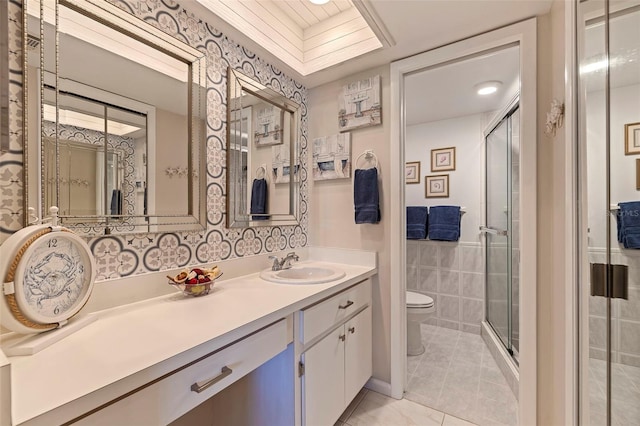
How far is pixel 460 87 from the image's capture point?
88.0 inches

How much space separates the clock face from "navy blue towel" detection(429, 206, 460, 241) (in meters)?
2.77

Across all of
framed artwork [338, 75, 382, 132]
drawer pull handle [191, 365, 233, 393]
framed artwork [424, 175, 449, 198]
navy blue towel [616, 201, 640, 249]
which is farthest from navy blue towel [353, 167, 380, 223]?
framed artwork [424, 175, 449, 198]

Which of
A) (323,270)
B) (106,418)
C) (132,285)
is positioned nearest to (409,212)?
(323,270)

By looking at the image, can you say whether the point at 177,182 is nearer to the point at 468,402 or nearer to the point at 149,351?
the point at 149,351

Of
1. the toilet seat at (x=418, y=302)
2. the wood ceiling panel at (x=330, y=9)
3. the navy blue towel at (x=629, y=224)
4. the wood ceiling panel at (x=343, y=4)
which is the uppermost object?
the wood ceiling panel at (x=330, y=9)

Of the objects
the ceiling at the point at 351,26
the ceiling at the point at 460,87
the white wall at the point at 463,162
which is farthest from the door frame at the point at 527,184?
the white wall at the point at 463,162

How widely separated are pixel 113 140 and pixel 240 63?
0.84 metres

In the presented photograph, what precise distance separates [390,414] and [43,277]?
1.78 m

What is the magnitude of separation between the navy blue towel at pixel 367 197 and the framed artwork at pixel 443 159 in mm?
1503

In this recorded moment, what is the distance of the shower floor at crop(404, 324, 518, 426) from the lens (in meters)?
1.63

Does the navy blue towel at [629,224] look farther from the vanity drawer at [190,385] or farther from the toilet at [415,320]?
the toilet at [415,320]

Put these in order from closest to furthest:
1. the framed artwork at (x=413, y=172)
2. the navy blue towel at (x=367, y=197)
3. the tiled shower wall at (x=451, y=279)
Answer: the navy blue towel at (x=367, y=197), the tiled shower wall at (x=451, y=279), the framed artwork at (x=413, y=172)

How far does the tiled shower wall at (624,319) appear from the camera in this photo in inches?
33.6

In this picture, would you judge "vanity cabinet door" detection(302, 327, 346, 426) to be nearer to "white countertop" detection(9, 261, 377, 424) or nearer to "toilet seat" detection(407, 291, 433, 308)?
"white countertop" detection(9, 261, 377, 424)
